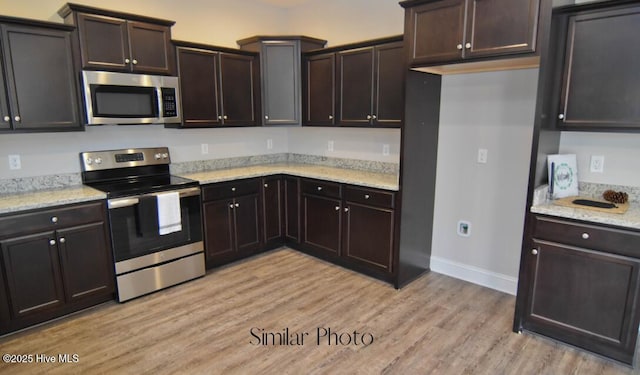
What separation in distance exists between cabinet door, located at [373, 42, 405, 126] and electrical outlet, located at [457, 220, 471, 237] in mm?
1072

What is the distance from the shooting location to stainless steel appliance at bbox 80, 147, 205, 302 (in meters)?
2.99

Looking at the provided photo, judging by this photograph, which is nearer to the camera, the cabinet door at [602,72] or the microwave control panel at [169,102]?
the cabinet door at [602,72]

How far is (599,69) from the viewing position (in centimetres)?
231

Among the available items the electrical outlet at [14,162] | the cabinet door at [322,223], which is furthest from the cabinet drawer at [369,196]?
the electrical outlet at [14,162]

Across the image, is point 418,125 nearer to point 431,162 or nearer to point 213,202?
point 431,162

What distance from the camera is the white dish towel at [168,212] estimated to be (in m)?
3.11

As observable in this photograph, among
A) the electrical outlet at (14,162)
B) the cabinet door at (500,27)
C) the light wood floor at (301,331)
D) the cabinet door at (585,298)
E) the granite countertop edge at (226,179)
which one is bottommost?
the light wood floor at (301,331)

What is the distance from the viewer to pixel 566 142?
9.02ft

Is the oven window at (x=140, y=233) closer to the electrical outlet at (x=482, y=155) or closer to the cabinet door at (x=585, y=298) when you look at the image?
the electrical outlet at (x=482, y=155)

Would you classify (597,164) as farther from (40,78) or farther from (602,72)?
(40,78)

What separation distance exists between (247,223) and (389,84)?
194 centimetres

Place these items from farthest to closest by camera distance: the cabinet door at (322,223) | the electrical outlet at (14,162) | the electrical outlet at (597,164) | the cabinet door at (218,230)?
the cabinet door at (322,223) < the cabinet door at (218,230) < the electrical outlet at (14,162) < the electrical outlet at (597,164)

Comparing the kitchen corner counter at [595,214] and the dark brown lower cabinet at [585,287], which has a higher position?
the kitchen corner counter at [595,214]

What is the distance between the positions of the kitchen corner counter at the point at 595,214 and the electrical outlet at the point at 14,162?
3756 mm
